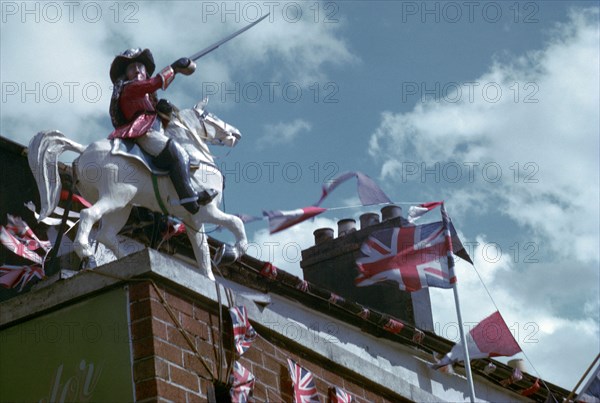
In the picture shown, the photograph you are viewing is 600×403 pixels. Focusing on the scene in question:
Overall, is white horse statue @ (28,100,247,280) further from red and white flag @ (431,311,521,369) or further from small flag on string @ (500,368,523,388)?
small flag on string @ (500,368,523,388)

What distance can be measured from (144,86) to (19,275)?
3499mm

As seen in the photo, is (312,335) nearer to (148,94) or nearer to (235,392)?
(235,392)

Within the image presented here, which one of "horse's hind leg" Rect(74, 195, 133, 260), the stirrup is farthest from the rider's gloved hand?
"horse's hind leg" Rect(74, 195, 133, 260)

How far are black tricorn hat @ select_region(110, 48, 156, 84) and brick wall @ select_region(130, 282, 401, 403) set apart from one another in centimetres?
319

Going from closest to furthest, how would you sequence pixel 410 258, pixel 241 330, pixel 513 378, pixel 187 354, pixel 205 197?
1. pixel 187 354
2. pixel 241 330
3. pixel 205 197
4. pixel 410 258
5. pixel 513 378

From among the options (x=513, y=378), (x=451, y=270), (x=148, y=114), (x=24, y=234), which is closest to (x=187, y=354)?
(x=148, y=114)

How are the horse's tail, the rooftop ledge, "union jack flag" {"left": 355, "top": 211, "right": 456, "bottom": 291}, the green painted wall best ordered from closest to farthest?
the green painted wall → the rooftop ledge → the horse's tail → "union jack flag" {"left": 355, "top": 211, "right": 456, "bottom": 291}

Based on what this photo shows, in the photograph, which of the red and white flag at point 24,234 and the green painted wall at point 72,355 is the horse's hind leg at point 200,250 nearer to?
the green painted wall at point 72,355

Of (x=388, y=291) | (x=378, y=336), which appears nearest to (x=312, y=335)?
(x=378, y=336)

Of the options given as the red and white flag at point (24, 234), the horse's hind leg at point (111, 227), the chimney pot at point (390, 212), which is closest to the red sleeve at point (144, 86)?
the horse's hind leg at point (111, 227)

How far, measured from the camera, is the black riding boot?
33.0 feet

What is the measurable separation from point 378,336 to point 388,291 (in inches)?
106

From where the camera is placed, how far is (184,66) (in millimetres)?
10445

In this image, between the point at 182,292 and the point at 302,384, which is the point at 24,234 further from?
the point at 182,292
